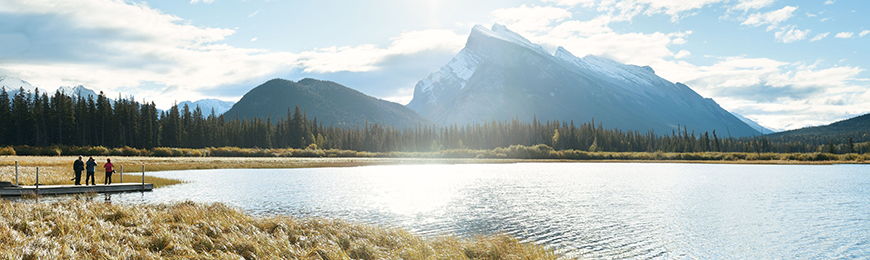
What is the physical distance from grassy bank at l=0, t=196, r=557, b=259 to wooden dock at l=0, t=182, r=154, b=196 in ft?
50.2

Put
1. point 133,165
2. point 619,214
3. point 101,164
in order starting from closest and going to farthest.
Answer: point 619,214 < point 101,164 < point 133,165

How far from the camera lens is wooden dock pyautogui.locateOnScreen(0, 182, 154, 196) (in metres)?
30.0

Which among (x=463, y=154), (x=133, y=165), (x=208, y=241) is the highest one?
(x=133, y=165)

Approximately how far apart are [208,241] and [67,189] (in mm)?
26532

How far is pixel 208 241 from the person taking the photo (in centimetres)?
1355

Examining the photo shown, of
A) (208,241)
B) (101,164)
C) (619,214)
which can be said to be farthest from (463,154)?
(208,241)

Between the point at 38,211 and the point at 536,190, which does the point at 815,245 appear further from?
the point at 38,211

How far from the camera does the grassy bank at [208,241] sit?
11.9 metres

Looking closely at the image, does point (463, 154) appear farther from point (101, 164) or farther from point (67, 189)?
point (67, 189)

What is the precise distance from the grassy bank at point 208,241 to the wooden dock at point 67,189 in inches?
603

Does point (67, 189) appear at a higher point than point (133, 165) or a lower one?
lower

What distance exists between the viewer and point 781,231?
20.9m

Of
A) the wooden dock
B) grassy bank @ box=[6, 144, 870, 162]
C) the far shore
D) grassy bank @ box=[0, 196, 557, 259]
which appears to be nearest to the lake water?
the wooden dock

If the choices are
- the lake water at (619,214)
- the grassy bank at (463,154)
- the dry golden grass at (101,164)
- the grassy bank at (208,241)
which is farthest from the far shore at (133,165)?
the grassy bank at (208,241)
